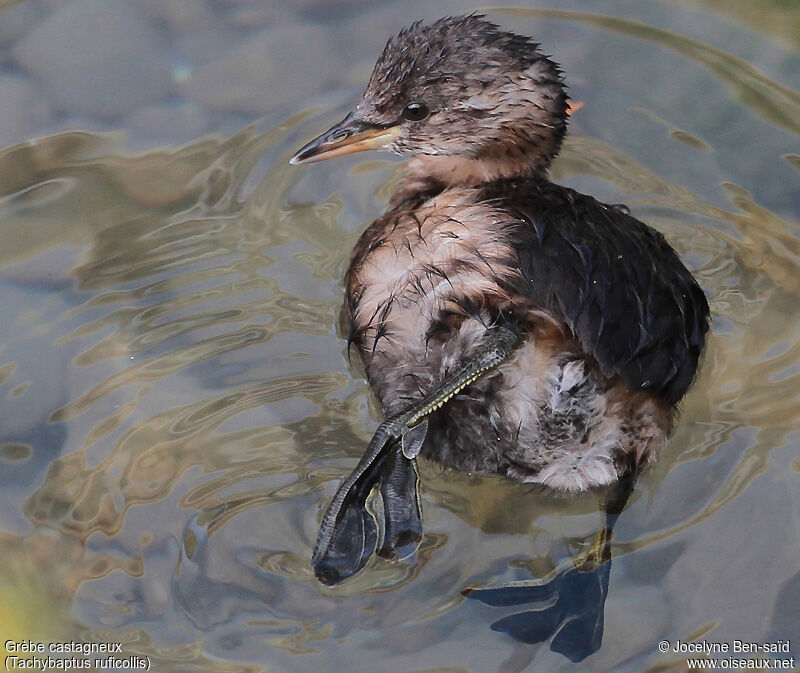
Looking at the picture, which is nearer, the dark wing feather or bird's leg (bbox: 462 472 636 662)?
the dark wing feather

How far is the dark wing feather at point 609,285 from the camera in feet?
9.27

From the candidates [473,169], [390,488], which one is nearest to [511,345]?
[390,488]

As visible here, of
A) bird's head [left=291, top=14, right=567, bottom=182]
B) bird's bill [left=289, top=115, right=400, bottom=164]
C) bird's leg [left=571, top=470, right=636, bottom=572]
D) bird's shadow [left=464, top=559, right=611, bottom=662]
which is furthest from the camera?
bird's bill [left=289, top=115, right=400, bottom=164]

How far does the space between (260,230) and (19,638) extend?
1674 millimetres

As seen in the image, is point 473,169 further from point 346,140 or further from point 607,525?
point 607,525

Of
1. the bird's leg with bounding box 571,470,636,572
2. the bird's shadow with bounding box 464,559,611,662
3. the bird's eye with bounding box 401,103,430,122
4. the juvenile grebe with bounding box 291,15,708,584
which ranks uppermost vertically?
the bird's eye with bounding box 401,103,430,122

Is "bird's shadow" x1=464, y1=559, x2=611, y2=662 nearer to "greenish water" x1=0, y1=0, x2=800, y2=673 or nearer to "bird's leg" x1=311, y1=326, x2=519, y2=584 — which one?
"greenish water" x1=0, y1=0, x2=800, y2=673

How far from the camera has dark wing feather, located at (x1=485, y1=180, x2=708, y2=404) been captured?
282cm

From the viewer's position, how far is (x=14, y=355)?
143 inches

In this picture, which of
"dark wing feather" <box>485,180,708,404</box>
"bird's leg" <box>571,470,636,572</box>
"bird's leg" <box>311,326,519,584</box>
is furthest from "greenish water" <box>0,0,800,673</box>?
"dark wing feather" <box>485,180,708,404</box>

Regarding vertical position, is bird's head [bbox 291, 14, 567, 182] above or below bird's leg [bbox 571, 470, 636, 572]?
above

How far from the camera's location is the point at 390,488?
2.96 meters

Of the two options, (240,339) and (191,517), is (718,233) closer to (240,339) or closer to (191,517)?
(240,339)

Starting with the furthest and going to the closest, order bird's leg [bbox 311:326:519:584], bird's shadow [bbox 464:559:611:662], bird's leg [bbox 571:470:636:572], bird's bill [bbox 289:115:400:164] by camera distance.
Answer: bird's bill [bbox 289:115:400:164] < bird's leg [bbox 571:470:636:572] < bird's shadow [bbox 464:559:611:662] < bird's leg [bbox 311:326:519:584]
